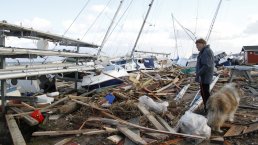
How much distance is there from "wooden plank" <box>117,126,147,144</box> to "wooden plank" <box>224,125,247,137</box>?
6.09 ft

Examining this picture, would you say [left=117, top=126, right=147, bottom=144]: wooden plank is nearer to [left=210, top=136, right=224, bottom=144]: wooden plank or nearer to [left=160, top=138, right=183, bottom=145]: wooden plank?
[left=160, top=138, right=183, bottom=145]: wooden plank

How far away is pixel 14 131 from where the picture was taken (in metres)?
6.98

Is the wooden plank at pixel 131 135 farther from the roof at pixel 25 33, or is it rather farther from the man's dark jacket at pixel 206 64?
the roof at pixel 25 33

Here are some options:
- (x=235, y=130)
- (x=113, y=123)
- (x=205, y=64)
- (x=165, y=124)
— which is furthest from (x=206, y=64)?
(x=113, y=123)

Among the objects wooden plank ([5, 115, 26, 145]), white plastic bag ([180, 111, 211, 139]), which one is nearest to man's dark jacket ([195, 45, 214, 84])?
white plastic bag ([180, 111, 211, 139])

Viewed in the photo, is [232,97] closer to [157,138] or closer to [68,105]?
[157,138]

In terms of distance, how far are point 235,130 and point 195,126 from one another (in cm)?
113

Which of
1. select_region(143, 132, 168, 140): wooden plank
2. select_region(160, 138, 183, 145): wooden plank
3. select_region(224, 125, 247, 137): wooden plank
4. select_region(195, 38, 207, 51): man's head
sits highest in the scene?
select_region(195, 38, 207, 51): man's head

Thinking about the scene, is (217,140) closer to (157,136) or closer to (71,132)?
(157,136)

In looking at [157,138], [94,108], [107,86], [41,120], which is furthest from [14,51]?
[107,86]

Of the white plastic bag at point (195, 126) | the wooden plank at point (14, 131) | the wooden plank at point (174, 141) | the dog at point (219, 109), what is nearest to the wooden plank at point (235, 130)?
the dog at point (219, 109)

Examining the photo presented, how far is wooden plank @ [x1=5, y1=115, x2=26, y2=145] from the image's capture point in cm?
632

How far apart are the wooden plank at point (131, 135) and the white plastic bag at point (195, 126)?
39.7 inches

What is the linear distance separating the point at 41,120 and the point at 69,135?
1581 mm
